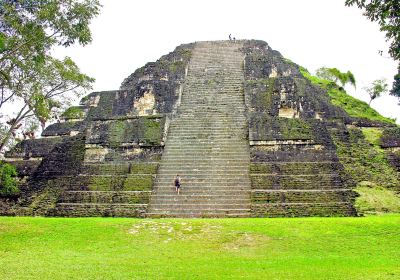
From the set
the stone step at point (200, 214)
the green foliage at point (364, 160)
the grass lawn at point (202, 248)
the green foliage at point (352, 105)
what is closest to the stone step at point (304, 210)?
the stone step at point (200, 214)

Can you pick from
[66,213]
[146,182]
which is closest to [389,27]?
[146,182]

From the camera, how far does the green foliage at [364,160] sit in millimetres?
13883

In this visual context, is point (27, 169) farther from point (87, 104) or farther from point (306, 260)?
point (306, 260)

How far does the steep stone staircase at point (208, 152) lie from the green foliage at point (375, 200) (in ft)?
10.2

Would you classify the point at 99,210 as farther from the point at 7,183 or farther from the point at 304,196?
the point at 304,196

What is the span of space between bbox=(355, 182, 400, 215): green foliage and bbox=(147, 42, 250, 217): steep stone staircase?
311 cm

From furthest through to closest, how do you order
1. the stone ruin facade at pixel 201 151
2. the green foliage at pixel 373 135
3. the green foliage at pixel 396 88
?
the green foliage at pixel 396 88 < the green foliage at pixel 373 135 < the stone ruin facade at pixel 201 151

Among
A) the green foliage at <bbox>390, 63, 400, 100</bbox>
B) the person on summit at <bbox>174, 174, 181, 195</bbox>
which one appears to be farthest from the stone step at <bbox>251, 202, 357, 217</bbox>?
the green foliage at <bbox>390, 63, 400, 100</bbox>

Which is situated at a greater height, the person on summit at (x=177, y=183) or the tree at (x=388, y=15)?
the tree at (x=388, y=15)

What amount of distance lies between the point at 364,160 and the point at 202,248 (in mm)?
7891

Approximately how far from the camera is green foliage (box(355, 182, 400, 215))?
12240 millimetres

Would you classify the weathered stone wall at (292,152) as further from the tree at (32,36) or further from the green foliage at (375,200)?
the tree at (32,36)

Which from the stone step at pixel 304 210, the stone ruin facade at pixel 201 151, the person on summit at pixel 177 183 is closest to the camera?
the stone step at pixel 304 210

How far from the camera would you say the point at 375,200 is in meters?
12.6
